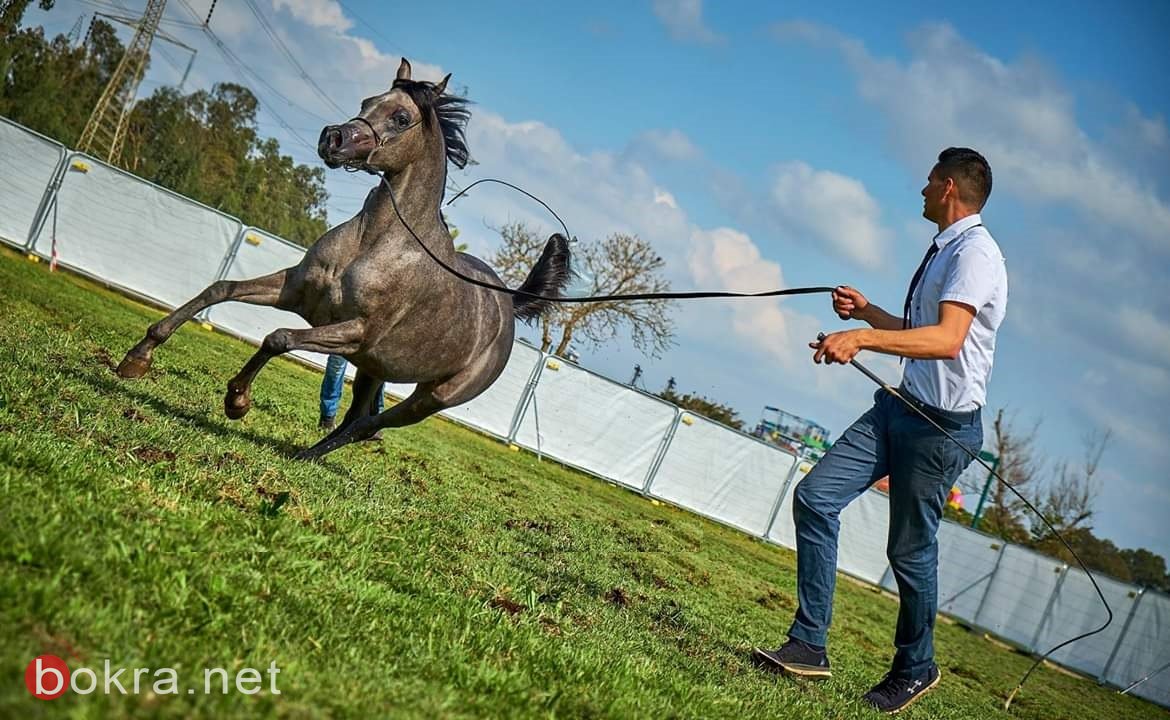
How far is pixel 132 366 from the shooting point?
19.0 feet

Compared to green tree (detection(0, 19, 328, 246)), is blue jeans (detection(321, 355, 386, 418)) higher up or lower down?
lower down

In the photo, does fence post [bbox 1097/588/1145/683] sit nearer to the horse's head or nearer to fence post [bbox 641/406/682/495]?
fence post [bbox 641/406/682/495]

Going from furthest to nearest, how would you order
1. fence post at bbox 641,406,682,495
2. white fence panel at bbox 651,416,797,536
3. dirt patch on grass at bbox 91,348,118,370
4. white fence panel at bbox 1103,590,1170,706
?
white fence panel at bbox 651,416,797,536, fence post at bbox 641,406,682,495, white fence panel at bbox 1103,590,1170,706, dirt patch on grass at bbox 91,348,118,370

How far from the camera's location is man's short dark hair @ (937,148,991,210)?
17.5 ft

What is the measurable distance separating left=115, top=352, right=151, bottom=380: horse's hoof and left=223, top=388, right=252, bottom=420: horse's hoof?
1.64 ft

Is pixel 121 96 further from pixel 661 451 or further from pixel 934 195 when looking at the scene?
pixel 934 195

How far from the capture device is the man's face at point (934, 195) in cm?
541

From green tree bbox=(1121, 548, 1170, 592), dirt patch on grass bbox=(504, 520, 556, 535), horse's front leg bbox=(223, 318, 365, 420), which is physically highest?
green tree bbox=(1121, 548, 1170, 592)

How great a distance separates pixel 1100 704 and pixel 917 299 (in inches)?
451

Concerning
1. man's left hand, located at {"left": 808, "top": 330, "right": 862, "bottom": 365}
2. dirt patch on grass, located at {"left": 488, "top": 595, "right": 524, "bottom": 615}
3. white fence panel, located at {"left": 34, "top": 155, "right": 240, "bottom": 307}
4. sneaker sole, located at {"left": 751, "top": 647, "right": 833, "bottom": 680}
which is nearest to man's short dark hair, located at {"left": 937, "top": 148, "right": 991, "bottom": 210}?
man's left hand, located at {"left": 808, "top": 330, "right": 862, "bottom": 365}

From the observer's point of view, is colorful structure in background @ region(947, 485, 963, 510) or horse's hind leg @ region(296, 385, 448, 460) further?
colorful structure in background @ region(947, 485, 963, 510)

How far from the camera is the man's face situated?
5.41 m

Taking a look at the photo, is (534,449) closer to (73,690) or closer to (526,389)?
(526,389)

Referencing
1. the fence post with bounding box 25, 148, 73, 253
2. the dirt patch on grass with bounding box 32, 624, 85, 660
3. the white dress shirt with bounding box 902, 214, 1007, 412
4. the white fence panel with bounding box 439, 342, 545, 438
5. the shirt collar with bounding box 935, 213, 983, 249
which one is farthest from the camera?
the white fence panel with bounding box 439, 342, 545, 438
